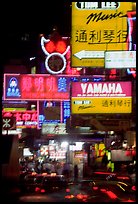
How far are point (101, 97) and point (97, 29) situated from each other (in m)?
2.02

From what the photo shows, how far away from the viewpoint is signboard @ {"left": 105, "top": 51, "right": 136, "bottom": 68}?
38.0 feet

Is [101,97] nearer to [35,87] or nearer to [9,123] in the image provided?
[35,87]

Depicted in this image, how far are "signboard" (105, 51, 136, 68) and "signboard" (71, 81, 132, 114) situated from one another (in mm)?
804

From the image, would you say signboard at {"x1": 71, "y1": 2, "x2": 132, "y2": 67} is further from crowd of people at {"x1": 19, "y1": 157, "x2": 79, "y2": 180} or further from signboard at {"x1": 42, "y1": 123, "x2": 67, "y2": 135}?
crowd of people at {"x1": 19, "y1": 157, "x2": 79, "y2": 180}

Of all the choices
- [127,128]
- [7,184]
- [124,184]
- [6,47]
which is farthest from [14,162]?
[124,184]

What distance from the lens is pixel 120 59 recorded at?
11789 millimetres

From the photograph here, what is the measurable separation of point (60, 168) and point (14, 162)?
32.4m

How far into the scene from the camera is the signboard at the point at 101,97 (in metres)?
12.5

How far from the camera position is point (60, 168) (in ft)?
126

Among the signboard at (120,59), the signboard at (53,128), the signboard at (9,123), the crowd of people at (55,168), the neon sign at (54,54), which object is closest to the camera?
the signboard at (120,59)

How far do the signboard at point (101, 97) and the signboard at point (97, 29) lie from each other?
30.6 inches

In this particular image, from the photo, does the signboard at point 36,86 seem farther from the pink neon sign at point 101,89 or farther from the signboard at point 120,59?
the signboard at point 120,59

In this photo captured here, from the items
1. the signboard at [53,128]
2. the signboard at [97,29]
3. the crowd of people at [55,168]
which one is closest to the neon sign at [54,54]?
the signboard at [97,29]

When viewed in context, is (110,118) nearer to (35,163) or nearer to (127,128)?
(127,128)
